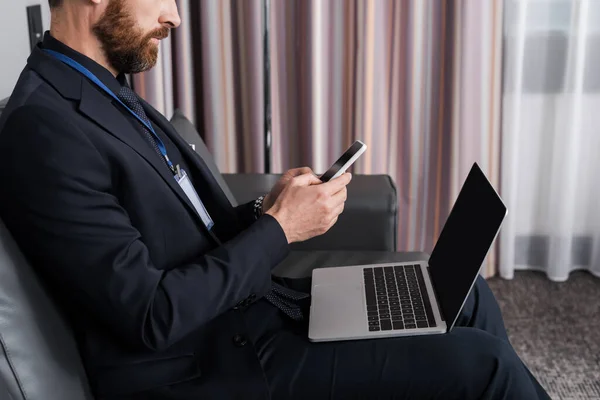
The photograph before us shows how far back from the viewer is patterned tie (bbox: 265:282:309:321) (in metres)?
1.37

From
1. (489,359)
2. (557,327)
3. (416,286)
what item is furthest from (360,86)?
(489,359)

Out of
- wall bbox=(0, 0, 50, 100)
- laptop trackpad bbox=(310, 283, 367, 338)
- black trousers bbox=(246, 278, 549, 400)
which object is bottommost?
black trousers bbox=(246, 278, 549, 400)

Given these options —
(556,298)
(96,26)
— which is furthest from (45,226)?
(556,298)

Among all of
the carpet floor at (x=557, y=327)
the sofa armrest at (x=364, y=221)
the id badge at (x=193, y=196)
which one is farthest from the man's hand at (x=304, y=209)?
the carpet floor at (x=557, y=327)

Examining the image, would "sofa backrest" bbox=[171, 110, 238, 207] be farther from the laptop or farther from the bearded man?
the bearded man

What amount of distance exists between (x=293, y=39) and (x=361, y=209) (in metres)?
0.89

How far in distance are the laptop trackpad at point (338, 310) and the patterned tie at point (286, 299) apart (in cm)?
3

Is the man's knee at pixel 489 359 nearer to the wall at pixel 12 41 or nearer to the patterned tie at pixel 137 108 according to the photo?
the patterned tie at pixel 137 108

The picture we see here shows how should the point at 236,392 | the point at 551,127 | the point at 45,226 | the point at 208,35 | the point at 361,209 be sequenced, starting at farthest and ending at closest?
the point at 551,127
the point at 208,35
the point at 361,209
the point at 236,392
the point at 45,226

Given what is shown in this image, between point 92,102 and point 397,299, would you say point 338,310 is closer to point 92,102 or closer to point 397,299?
point 397,299

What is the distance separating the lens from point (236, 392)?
1156 millimetres

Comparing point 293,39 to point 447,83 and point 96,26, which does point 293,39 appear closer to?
point 447,83

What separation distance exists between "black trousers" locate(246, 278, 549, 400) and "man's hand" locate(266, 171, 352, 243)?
20cm

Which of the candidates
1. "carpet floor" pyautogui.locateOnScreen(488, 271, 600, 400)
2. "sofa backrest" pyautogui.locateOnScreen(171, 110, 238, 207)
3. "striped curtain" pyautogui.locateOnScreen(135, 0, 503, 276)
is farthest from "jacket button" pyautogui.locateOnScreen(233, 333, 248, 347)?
"striped curtain" pyautogui.locateOnScreen(135, 0, 503, 276)
